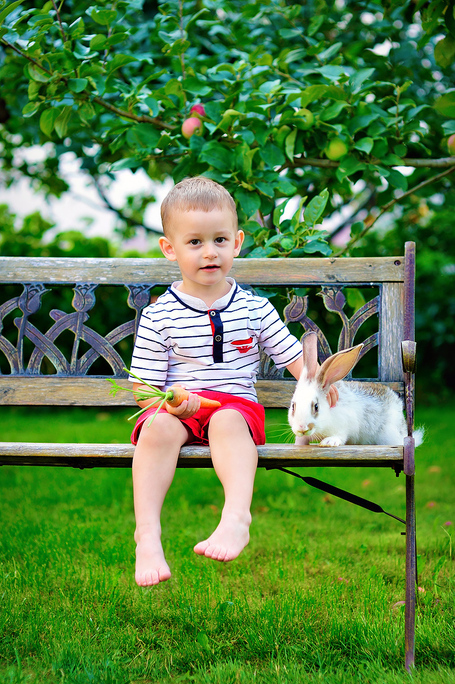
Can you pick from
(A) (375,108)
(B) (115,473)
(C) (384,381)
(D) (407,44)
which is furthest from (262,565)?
(D) (407,44)

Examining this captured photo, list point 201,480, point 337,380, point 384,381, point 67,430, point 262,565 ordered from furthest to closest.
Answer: point 67,430 < point 201,480 < point 262,565 < point 384,381 < point 337,380

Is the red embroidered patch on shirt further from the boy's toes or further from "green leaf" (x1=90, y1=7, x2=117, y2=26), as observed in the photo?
"green leaf" (x1=90, y1=7, x2=117, y2=26)

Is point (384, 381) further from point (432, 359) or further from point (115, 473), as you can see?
point (432, 359)

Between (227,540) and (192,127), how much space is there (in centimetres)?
176

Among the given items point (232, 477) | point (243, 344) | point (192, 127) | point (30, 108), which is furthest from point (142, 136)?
point (232, 477)

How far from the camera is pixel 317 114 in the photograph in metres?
2.75

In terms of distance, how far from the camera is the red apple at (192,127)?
2.74m

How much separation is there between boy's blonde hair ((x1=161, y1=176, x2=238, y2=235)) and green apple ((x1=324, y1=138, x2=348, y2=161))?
0.82 metres

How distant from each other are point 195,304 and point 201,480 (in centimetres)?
209

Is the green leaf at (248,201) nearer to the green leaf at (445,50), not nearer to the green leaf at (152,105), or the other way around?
the green leaf at (152,105)

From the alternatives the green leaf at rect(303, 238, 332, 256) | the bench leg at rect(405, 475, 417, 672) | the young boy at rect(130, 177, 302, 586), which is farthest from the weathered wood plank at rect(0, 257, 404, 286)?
the bench leg at rect(405, 475, 417, 672)

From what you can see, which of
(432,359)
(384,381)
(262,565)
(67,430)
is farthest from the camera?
(432,359)

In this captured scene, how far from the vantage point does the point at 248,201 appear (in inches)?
105

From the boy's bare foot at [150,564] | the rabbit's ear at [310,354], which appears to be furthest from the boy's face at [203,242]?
the boy's bare foot at [150,564]
